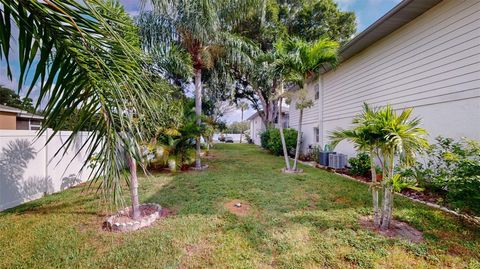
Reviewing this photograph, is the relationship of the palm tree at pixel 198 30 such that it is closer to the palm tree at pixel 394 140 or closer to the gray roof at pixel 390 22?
the gray roof at pixel 390 22

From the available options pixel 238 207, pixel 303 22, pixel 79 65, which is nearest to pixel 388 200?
pixel 238 207

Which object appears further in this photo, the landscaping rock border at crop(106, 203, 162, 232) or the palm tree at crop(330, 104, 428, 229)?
the landscaping rock border at crop(106, 203, 162, 232)

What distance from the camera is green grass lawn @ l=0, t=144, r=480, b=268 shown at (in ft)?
9.07

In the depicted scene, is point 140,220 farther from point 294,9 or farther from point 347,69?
point 294,9

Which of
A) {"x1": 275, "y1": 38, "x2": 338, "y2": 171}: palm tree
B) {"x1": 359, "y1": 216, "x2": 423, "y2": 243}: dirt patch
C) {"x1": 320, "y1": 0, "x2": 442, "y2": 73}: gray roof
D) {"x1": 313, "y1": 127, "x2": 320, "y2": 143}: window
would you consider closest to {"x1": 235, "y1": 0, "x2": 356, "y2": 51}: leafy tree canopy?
{"x1": 313, "y1": 127, "x2": 320, "y2": 143}: window

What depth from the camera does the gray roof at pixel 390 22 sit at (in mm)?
5208

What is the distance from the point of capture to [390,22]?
19.7 feet

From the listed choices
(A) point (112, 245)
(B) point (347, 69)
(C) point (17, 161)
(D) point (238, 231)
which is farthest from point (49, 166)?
(B) point (347, 69)

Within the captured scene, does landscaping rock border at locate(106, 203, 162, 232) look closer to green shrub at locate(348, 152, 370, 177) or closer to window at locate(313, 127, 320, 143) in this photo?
green shrub at locate(348, 152, 370, 177)

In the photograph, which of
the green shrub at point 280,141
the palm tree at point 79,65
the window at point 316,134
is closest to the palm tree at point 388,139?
the palm tree at point 79,65

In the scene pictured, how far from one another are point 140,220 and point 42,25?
3.28 metres

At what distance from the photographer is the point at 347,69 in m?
8.94

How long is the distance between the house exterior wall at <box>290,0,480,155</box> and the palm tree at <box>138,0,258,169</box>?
4707 millimetres

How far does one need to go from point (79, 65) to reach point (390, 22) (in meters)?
7.43
